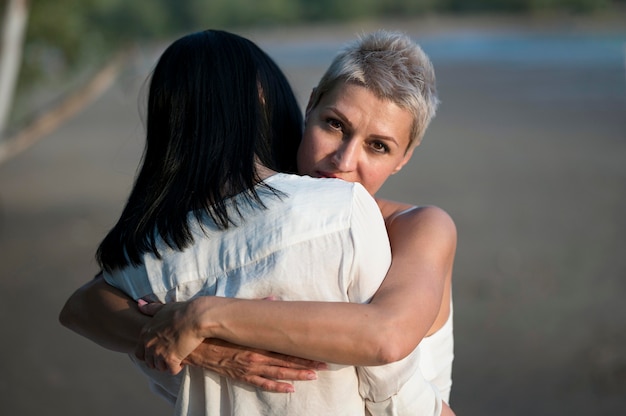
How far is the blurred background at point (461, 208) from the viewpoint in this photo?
6340 mm

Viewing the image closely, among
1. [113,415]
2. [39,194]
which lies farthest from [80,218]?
[113,415]

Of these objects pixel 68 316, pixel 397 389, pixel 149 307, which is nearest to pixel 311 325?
pixel 397 389

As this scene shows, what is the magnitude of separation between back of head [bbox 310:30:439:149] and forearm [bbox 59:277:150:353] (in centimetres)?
75

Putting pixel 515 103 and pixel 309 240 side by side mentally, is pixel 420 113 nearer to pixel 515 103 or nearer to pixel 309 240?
pixel 309 240

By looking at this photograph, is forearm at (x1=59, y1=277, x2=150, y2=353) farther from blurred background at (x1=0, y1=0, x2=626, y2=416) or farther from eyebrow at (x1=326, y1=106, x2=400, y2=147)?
blurred background at (x1=0, y1=0, x2=626, y2=416)

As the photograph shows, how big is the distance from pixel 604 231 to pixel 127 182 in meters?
7.31

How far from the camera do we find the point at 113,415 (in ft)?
19.4

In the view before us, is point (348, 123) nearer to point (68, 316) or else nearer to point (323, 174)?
point (323, 174)

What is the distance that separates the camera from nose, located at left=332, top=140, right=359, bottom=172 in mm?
2107

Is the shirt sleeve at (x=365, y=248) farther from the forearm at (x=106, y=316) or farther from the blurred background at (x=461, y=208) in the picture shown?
the blurred background at (x=461, y=208)

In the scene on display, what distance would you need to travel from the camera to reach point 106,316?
1949mm

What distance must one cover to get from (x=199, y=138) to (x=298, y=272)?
38 cm

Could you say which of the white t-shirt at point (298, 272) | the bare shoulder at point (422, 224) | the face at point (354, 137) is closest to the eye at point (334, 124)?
the face at point (354, 137)

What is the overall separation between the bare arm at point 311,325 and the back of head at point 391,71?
0.54m
